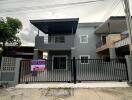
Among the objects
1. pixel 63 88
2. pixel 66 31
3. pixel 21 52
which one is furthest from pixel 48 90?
pixel 21 52

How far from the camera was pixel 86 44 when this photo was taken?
19.1 m

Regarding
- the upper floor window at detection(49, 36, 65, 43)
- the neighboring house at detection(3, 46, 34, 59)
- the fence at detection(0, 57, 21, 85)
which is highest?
the upper floor window at detection(49, 36, 65, 43)

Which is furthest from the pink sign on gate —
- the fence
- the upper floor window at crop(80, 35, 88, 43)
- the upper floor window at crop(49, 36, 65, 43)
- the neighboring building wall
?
the upper floor window at crop(80, 35, 88, 43)

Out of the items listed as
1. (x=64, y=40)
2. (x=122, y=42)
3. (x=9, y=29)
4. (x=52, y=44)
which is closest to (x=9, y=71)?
(x=9, y=29)

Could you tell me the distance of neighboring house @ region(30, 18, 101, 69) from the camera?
49.6ft

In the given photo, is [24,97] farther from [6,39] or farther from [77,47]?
[77,47]

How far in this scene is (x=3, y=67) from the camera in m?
8.47

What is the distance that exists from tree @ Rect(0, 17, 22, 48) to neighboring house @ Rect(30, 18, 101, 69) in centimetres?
186

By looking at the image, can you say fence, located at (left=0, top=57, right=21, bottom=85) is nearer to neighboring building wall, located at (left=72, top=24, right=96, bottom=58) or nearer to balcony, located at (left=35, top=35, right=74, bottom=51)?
balcony, located at (left=35, top=35, right=74, bottom=51)

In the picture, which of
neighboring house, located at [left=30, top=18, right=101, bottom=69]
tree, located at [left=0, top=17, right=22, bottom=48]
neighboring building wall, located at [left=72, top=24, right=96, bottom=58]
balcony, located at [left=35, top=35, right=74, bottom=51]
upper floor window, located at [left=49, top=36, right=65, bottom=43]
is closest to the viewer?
tree, located at [left=0, top=17, right=22, bottom=48]

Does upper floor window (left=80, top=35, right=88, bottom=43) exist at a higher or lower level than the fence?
higher

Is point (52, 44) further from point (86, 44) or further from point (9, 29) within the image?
point (86, 44)

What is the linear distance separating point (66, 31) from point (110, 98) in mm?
13597

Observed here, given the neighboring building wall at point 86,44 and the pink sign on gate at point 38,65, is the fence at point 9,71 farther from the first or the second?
the neighboring building wall at point 86,44
